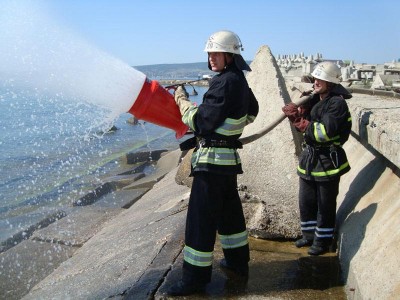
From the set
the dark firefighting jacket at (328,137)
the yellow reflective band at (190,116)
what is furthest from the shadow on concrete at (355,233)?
the yellow reflective band at (190,116)

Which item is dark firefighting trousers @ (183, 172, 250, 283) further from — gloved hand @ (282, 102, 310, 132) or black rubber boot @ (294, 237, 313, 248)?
black rubber boot @ (294, 237, 313, 248)

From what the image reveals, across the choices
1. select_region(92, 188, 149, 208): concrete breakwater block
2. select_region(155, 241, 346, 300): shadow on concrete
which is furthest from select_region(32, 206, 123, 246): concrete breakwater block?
select_region(155, 241, 346, 300): shadow on concrete

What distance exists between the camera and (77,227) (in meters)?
8.91

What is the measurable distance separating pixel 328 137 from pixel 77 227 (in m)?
6.17

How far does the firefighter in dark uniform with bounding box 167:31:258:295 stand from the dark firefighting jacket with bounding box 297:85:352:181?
0.73 meters

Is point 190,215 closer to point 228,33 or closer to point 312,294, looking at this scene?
point 312,294

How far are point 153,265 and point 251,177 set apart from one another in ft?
6.76

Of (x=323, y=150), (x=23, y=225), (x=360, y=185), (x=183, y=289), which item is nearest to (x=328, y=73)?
(x=323, y=150)

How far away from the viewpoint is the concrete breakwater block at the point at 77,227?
8.04 metres

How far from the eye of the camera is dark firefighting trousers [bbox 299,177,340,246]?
423cm

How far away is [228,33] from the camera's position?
3678mm

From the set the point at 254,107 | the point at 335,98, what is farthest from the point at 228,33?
the point at 335,98

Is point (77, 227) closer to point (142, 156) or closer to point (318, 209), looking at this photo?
point (318, 209)

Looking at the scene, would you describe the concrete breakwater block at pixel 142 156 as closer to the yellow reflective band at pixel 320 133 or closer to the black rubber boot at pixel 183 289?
the yellow reflective band at pixel 320 133
